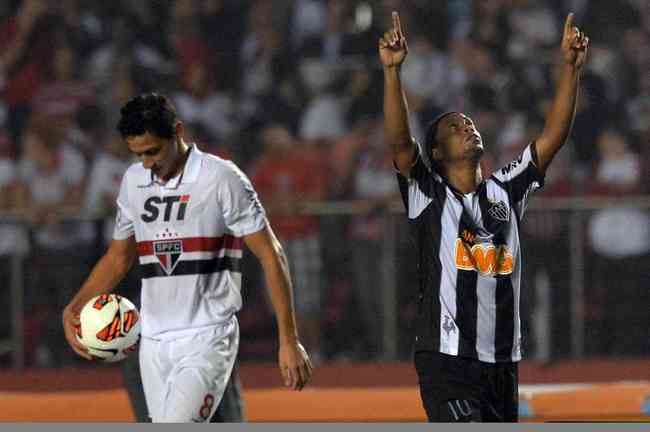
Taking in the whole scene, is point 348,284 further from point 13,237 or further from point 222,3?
point 222,3

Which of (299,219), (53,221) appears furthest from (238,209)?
(53,221)

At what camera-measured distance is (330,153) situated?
13.1 m

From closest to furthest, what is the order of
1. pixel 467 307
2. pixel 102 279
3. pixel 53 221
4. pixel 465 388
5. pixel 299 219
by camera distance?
pixel 465 388
pixel 467 307
pixel 102 279
pixel 299 219
pixel 53 221

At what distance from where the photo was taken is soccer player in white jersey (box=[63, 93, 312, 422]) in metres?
6.48

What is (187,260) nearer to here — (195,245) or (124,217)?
(195,245)

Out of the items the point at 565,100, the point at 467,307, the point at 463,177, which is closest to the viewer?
the point at 467,307

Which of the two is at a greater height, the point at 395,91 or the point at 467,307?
the point at 395,91

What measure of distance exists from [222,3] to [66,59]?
6.10 ft

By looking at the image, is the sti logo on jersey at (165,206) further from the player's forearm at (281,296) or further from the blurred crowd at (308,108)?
the blurred crowd at (308,108)

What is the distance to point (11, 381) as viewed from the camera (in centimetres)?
1249

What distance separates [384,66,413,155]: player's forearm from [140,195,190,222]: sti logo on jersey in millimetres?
1034

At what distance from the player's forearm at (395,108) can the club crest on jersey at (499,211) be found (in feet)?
1.77

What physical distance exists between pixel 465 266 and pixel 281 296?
0.87m

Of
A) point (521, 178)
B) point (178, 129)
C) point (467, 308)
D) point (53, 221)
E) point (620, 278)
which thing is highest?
point (178, 129)
